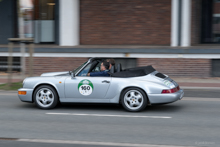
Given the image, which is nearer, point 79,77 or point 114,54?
point 79,77

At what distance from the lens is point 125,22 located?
16.8 m

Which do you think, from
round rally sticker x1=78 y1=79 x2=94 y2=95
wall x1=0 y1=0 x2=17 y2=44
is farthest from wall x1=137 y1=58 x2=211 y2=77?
round rally sticker x1=78 y1=79 x2=94 y2=95

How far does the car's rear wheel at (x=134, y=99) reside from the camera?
8031 mm

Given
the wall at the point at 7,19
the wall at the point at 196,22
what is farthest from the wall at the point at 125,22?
the wall at the point at 7,19

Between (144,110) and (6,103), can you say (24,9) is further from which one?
(144,110)

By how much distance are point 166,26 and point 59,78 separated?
30.2 feet

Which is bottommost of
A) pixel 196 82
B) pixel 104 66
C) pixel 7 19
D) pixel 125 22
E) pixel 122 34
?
pixel 196 82

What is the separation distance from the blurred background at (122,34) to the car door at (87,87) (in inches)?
299

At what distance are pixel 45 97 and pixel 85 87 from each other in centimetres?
106

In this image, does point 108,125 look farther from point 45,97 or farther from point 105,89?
point 45,97

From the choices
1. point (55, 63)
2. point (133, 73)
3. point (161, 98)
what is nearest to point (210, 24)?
point (55, 63)

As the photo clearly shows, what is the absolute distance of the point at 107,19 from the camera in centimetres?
1698

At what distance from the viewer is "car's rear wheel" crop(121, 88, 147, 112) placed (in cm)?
803

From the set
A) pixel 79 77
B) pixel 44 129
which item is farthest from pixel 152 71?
pixel 44 129
